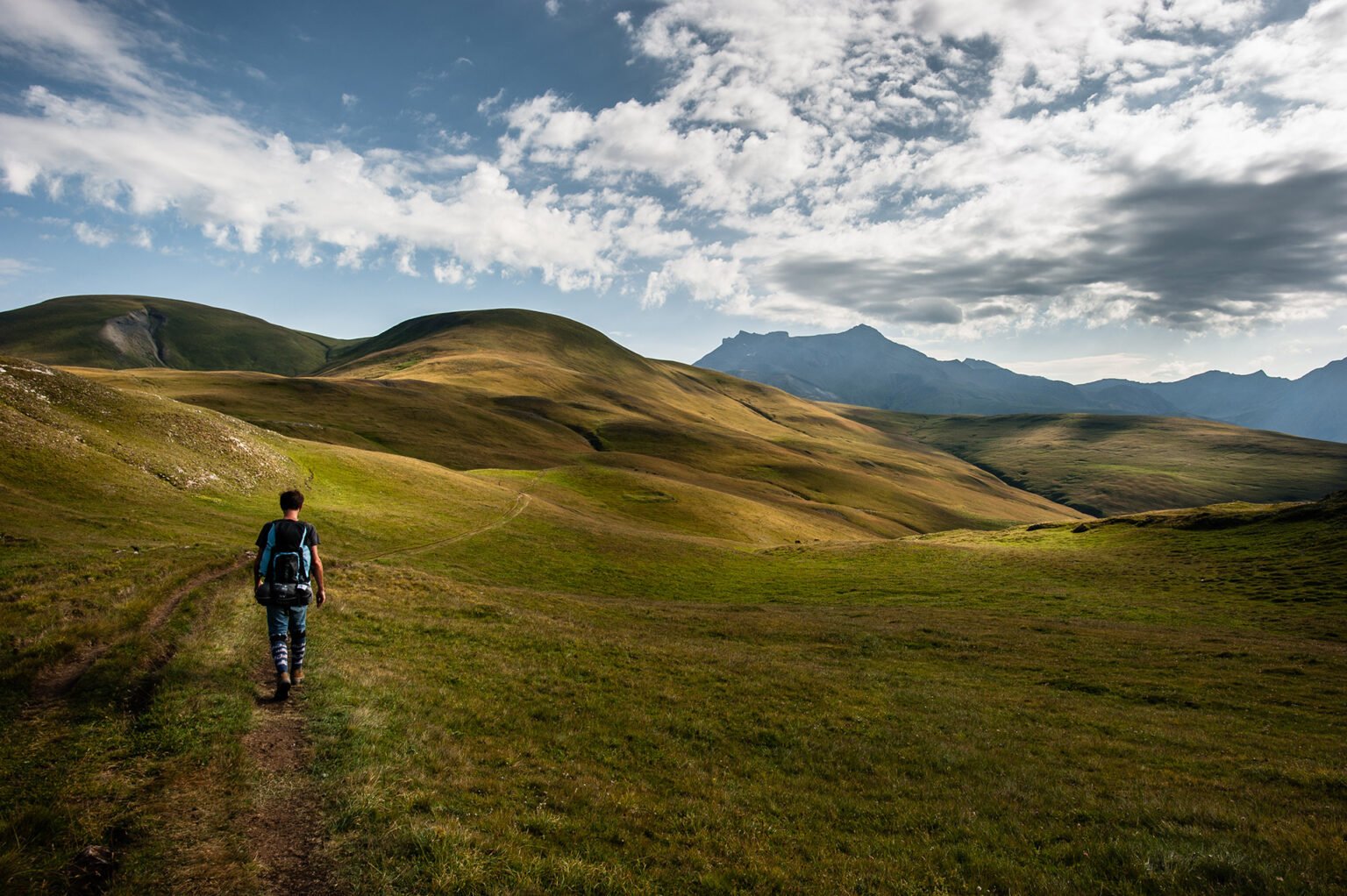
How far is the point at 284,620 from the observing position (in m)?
14.3

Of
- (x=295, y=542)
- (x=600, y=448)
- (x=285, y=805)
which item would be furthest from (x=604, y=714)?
(x=600, y=448)

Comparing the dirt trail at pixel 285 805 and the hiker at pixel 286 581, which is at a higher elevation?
the hiker at pixel 286 581

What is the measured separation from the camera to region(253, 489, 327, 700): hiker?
14.0 meters

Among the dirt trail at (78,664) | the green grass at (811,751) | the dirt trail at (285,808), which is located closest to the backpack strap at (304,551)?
the dirt trail at (285,808)

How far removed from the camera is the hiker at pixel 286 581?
14.0 meters

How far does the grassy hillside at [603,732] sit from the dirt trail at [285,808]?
0.06 meters

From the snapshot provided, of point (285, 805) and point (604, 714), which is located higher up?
point (285, 805)

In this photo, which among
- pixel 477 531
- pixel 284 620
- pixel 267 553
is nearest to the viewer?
pixel 267 553

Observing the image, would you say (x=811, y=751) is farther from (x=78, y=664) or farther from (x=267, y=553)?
(x=78, y=664)

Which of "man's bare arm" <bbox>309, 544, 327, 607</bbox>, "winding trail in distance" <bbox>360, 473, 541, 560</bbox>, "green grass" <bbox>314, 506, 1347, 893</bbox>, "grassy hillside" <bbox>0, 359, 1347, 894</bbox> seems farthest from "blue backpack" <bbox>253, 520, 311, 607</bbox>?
"winding trail in distance" <bbox>360, 473, 541, 560</bbox>

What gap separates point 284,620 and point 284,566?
1.36 m

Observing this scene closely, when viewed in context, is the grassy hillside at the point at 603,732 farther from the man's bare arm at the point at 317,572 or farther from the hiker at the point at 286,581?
the man's bare arm at the point at 317,572

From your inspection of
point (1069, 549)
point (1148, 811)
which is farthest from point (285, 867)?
point (1069, 549)

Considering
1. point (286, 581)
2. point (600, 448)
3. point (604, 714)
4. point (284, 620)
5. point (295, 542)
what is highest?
point (295, 542)
